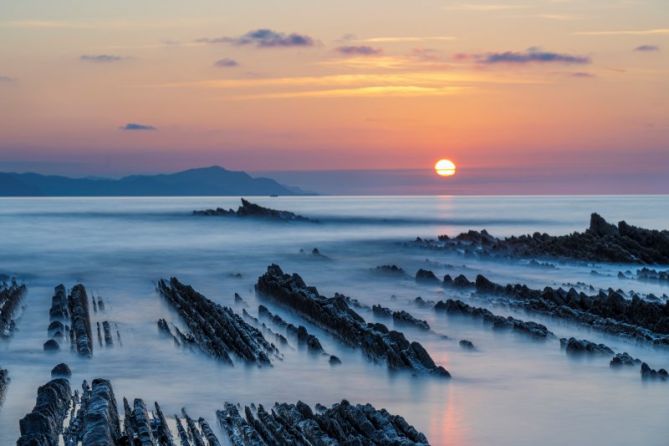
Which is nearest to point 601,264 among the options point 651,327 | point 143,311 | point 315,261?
point 315,261

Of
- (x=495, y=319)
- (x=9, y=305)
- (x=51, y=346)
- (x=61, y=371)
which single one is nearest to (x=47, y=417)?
(x=61, y=371)

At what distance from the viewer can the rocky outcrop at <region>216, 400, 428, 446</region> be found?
1303 cm

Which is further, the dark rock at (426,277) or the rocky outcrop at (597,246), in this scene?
the rocky outcrop at (597,246)

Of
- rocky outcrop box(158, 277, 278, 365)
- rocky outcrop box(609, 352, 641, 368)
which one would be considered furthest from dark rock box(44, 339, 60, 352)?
rocky outcrop box(609, 352, 641, 368)

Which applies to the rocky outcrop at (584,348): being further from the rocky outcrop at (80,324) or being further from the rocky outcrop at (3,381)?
the rocky outcrop at (3,381)

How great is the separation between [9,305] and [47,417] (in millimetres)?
17876

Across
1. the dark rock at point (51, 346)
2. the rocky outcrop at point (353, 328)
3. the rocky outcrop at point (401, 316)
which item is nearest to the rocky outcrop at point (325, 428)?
A: the rocky outcrop at point (353, 328)

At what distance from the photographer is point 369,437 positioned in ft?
43.0

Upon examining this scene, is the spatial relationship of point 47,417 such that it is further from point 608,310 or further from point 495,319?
point 608,310

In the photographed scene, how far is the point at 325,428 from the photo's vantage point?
44.5 ft

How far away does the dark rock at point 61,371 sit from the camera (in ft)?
60.2

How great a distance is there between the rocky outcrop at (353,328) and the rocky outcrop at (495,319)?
4.25 meters

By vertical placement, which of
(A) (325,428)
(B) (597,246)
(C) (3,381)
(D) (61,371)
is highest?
(B) (597,246)

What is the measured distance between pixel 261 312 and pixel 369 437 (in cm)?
1599
